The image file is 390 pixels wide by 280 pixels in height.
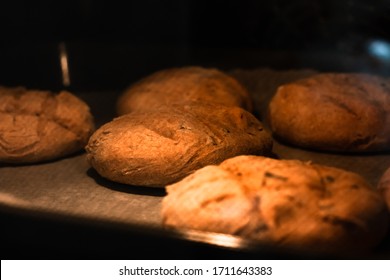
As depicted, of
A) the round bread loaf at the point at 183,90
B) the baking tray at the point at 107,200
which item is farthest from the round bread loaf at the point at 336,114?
the round bread loaf at the point at 183,90

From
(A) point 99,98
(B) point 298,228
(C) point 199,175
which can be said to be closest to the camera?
(B) point 298,228

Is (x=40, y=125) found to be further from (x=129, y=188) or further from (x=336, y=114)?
(x=336, y=114)

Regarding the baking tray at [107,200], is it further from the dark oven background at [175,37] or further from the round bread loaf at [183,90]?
the dark oven background at [175,37]

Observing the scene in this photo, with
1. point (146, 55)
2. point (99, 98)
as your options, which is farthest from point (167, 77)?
point (99, 98)

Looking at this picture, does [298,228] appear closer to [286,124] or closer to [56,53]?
[286,124]

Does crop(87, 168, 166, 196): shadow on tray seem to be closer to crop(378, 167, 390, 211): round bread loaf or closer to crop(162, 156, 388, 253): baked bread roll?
crop(162, 156, 388, 253): baked bread roll
